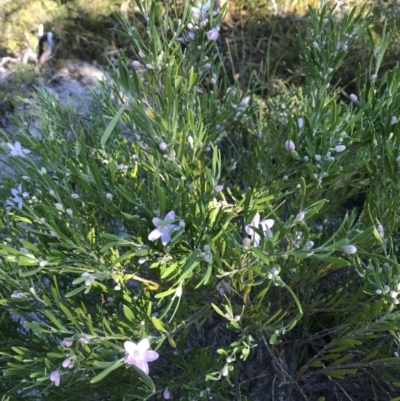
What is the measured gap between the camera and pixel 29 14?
9.86 ft

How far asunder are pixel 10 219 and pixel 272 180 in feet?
2.40

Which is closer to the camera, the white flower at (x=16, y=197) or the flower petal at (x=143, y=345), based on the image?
the flower petal at (x=143, y=345)

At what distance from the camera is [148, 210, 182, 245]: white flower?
2.95 feet

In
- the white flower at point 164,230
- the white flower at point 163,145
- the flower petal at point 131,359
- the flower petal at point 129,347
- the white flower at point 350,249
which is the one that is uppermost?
the white flower at point 163,145

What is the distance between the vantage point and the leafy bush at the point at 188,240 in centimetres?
93

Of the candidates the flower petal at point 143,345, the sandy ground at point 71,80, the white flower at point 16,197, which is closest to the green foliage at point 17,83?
the sandy ground at point 71,80

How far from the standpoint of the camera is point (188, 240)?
101cm

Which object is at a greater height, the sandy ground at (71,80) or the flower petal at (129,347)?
the flower petal at (129,347)

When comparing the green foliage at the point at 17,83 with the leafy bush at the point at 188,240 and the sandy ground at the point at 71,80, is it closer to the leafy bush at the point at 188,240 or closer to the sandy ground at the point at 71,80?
→ the sandy ground at the point at 71,80

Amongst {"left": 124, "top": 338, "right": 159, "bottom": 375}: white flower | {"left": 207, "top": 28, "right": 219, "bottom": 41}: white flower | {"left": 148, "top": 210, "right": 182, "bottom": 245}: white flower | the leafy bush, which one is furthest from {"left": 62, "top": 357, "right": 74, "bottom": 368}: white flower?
{"left": 207, "top": 28, "right": 219, "bottom": 41}: white flower

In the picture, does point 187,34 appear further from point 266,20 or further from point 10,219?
point 266,20

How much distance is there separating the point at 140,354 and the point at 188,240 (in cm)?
27

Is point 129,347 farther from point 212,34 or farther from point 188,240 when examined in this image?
point 212,34

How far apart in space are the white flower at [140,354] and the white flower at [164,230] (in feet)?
0.65
